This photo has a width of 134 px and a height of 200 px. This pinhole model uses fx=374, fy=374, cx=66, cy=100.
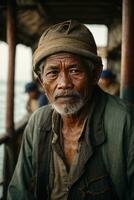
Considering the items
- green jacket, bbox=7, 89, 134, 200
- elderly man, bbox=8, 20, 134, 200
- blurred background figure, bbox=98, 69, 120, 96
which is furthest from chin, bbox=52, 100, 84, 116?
blurred background figure, bbox=98, 69, 120, 96

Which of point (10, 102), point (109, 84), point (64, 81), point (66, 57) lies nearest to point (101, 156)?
point (64, 81)

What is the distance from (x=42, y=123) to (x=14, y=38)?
2822 mm

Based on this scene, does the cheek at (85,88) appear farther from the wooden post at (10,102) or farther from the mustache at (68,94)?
the wooden post at (10,102)

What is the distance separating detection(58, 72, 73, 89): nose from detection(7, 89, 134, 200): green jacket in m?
0.26

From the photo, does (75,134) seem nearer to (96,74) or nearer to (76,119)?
(76,119)

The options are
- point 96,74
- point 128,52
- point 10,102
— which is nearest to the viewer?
point 96,74

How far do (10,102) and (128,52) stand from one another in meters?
2.75

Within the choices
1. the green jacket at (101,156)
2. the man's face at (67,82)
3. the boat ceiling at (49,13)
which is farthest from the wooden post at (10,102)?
the man's face at (67,82)

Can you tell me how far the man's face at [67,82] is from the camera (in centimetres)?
254

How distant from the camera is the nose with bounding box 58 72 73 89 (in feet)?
8.24

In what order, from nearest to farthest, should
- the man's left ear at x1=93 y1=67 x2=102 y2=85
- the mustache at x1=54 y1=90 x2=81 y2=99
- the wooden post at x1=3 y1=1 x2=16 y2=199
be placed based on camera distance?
1. the mustache at x1=54 y1=90 x2=81 y2=99
2. the man's left ear at x1=93 y1=67 x2=102 y2=85
3. the wooden post at x1=3 y1=1 x2=16 y2=199

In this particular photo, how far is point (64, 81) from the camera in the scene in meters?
2.52

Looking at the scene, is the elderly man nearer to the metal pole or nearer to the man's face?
the man's face

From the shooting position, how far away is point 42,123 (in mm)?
2801
